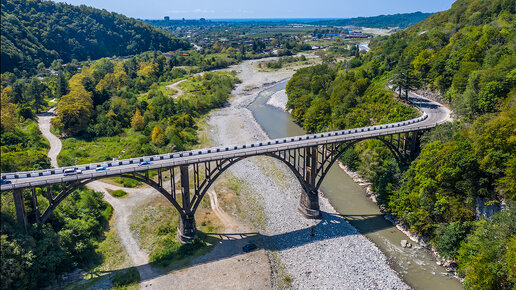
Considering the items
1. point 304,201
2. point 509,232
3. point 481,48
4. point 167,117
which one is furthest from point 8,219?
point 481,48

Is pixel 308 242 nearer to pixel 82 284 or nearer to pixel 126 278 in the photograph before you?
pixel 126 278

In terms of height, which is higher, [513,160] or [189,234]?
[513,160]

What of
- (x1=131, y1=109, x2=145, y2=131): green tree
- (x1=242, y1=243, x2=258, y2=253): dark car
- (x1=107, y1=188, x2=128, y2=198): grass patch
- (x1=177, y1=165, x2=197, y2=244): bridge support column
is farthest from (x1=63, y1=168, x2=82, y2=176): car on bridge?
(x1=131, y1=109, x2=145, y2=131): green tree

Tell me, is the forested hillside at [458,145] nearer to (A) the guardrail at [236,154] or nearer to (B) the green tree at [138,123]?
(A) the guardrail at [236,154]

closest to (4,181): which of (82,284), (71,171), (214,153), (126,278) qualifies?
(71,171)

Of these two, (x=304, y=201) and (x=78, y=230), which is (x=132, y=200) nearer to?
(x=78, y=230)

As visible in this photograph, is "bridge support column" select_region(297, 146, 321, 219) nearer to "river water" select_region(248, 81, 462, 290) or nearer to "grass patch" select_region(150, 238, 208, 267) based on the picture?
"river water" select_region(248, 81, 462, 290)
